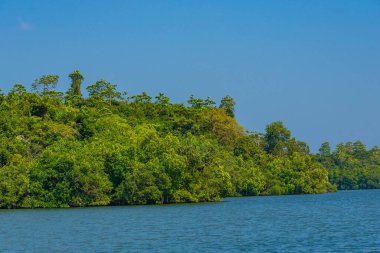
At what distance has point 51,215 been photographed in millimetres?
47125

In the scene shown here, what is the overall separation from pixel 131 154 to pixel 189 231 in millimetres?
27364

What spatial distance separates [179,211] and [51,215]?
949cm

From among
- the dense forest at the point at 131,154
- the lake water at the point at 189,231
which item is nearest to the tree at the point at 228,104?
the dense forest at the point at 131,154

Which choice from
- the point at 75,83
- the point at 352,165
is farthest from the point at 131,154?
the point at 352,165

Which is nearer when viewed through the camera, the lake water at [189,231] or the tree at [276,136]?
the lake water at [189,231]

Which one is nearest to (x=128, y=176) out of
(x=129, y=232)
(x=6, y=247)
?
(x=129, y=232)

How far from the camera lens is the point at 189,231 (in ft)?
113

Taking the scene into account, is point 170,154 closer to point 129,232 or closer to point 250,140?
point 129,232

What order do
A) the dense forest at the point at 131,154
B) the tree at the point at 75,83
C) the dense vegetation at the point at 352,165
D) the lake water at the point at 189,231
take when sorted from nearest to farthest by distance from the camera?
1. the lake water at the point at 189,231
2. the dense forest at the point at 131,154
3. the tree at the point at 75,83
4. the dense vegetation at the point at 352,165

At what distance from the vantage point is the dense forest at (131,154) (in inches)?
2245

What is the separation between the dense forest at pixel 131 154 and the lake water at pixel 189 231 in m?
8.18

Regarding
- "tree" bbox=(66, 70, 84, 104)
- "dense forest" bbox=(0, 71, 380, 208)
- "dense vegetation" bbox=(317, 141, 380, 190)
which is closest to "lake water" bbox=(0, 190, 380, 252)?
"dense forest" bbox=(0, 71, 380, 208)

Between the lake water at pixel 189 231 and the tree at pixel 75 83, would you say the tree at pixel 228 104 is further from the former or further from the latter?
the lake water at pixel 189 231

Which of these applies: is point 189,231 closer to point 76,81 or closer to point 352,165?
point 76,81
